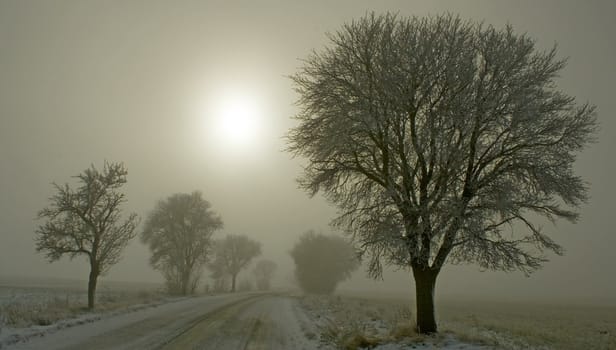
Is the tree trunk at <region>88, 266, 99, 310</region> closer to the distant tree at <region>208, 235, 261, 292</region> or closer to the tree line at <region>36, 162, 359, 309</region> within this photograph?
the tree line at <region>36, 162, 359, 309</region>

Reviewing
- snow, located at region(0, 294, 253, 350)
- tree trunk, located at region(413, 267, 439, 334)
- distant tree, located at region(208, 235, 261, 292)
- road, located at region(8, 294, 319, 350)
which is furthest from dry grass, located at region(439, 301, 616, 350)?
distant tree, located at region(208, 235, 261, 292)

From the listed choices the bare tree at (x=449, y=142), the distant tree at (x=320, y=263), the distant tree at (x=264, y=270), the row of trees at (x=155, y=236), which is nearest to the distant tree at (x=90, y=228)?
the row of trees at (x=155, y=236)

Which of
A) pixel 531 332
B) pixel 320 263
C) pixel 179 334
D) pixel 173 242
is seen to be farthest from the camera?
pixel 320 263

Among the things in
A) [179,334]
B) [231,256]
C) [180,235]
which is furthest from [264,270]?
[179,334]

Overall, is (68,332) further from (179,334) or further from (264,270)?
(264,270)

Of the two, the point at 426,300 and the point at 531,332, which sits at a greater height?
the point at 426,300

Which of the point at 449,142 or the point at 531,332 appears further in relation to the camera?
the point at 531,332

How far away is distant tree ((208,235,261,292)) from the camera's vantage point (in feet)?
229

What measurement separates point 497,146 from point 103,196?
21.9m

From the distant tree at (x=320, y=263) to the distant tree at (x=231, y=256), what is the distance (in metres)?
14.2

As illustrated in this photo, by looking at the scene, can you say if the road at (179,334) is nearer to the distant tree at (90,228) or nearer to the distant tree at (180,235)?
the distant tree at (90,228)

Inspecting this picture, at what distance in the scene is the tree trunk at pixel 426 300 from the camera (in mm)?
10914

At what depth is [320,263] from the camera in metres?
58.0

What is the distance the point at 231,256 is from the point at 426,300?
63277mm
